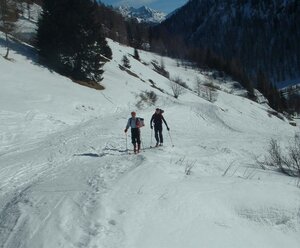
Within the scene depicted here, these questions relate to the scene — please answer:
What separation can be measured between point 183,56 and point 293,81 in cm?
5991

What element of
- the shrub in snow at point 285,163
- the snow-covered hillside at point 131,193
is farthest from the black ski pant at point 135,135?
the shrub in snow at point 285,163

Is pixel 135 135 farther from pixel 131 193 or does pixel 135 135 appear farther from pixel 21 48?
pixel 21 48

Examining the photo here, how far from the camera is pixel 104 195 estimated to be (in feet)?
36.0

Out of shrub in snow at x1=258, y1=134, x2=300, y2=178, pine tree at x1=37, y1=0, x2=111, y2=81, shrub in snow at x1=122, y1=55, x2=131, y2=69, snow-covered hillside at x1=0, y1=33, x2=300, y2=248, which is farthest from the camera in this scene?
shrub in snow at x1=122, y1=55, x2=131, y2=69

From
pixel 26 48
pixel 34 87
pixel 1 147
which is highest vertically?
pixel 26 48

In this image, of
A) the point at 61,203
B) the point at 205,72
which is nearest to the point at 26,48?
the point at 61,203

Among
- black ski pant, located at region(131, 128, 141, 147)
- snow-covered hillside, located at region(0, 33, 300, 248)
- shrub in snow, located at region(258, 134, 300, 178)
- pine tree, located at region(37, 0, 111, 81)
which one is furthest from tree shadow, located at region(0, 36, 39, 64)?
shrub in snow, located at region(258, 134, 300, 178)

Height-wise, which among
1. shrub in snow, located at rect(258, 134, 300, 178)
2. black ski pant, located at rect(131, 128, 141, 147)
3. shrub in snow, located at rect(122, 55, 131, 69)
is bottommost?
shrub in snow, located at rect(258, 134, 300, 178)

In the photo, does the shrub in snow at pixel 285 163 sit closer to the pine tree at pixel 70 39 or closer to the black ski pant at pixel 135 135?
the black ski pant at pixel 135 135

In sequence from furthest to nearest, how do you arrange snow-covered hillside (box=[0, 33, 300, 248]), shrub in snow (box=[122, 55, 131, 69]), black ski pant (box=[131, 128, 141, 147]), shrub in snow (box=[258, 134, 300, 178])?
shrub in snow (box=[122, 55, 131, 69])
black ski pant (box=[131, 128, 141, 147])
shrub in snow (box=[258, 134, 300, 178])
snow-covered hillside (box=[0, 33, 300, 248])

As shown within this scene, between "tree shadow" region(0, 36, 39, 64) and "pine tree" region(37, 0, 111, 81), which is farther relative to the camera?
"pine tree" region(37, 0, 111, 81)

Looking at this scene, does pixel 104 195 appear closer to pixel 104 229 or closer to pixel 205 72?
pixel 104 229

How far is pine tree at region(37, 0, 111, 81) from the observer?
4034 cm

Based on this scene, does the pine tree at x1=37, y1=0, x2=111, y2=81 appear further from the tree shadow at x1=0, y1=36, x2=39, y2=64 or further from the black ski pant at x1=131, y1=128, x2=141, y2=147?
the black ski pant at x1=131, y1=128, x2=141, y2=147
